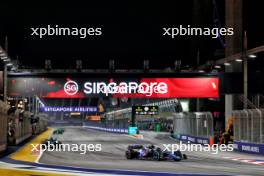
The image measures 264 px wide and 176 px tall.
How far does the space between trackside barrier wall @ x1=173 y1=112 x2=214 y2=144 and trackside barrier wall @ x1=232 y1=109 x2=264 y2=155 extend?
761cm

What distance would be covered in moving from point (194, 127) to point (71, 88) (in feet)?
46.6

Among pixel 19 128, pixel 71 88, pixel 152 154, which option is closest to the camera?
pixel 152 154

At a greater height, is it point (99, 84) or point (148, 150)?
point (99, 84)

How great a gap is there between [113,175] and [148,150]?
8.85 m

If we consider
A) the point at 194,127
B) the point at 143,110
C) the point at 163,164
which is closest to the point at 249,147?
the point at 163,164

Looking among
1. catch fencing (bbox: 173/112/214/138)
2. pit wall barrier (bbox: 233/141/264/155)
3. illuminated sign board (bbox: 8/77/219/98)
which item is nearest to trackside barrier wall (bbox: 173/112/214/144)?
catch fencing (bbox: 173/112/214/138)

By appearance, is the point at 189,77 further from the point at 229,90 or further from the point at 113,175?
the point at 113,175

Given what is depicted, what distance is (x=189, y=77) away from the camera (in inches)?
1661

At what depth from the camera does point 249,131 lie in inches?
1335

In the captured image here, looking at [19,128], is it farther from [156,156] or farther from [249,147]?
[156,156]

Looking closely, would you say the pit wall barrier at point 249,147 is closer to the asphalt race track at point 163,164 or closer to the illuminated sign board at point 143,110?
the asphalt race track at point 163,164

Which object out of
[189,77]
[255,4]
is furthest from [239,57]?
[255,4]

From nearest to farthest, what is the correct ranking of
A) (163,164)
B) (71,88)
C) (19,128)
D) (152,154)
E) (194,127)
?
(163,164) < (152,154) < (71,88) < (19,128) < (194,127)

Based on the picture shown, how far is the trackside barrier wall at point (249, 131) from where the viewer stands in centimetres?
3209
